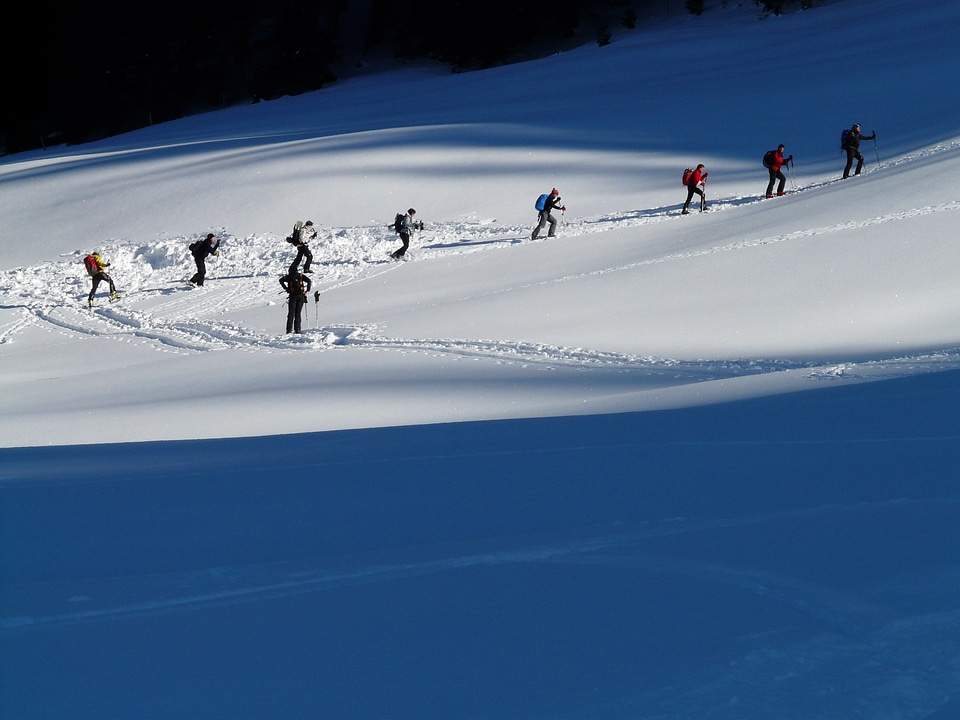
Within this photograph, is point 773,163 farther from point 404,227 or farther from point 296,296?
point 296,296

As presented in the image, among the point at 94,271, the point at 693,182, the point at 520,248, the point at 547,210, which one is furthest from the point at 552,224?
the point at 94,271

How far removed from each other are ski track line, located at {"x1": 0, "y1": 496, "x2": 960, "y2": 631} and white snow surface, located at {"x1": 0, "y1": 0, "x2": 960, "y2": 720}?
0.02 m

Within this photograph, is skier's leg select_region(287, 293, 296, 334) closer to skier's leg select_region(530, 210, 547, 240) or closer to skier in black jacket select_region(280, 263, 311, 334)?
skier in black jacket select_region(280, 263, 311, 334)

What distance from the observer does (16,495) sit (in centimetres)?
615

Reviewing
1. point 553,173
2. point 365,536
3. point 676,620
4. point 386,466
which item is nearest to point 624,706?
point 676,620

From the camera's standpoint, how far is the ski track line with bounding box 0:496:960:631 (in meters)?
4.02

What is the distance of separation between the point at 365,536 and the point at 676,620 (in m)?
1.84

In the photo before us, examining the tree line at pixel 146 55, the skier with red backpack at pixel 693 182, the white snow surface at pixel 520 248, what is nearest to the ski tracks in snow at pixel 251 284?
the white snow surface at pixel 520 248

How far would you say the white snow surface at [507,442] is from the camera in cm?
338

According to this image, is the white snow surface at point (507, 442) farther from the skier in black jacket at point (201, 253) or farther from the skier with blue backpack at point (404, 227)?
the skier in black jacket at point (201, 253)

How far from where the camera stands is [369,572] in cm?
432

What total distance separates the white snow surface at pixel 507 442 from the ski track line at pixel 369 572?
0.08ft

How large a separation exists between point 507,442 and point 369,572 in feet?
8.94

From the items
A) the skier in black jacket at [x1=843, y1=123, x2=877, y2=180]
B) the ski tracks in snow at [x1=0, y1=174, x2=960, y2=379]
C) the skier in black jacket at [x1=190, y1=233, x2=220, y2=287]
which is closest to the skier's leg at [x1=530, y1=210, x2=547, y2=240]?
the ski tracks in snow at [x1=0, y1=174, x2=960, y2=379]
